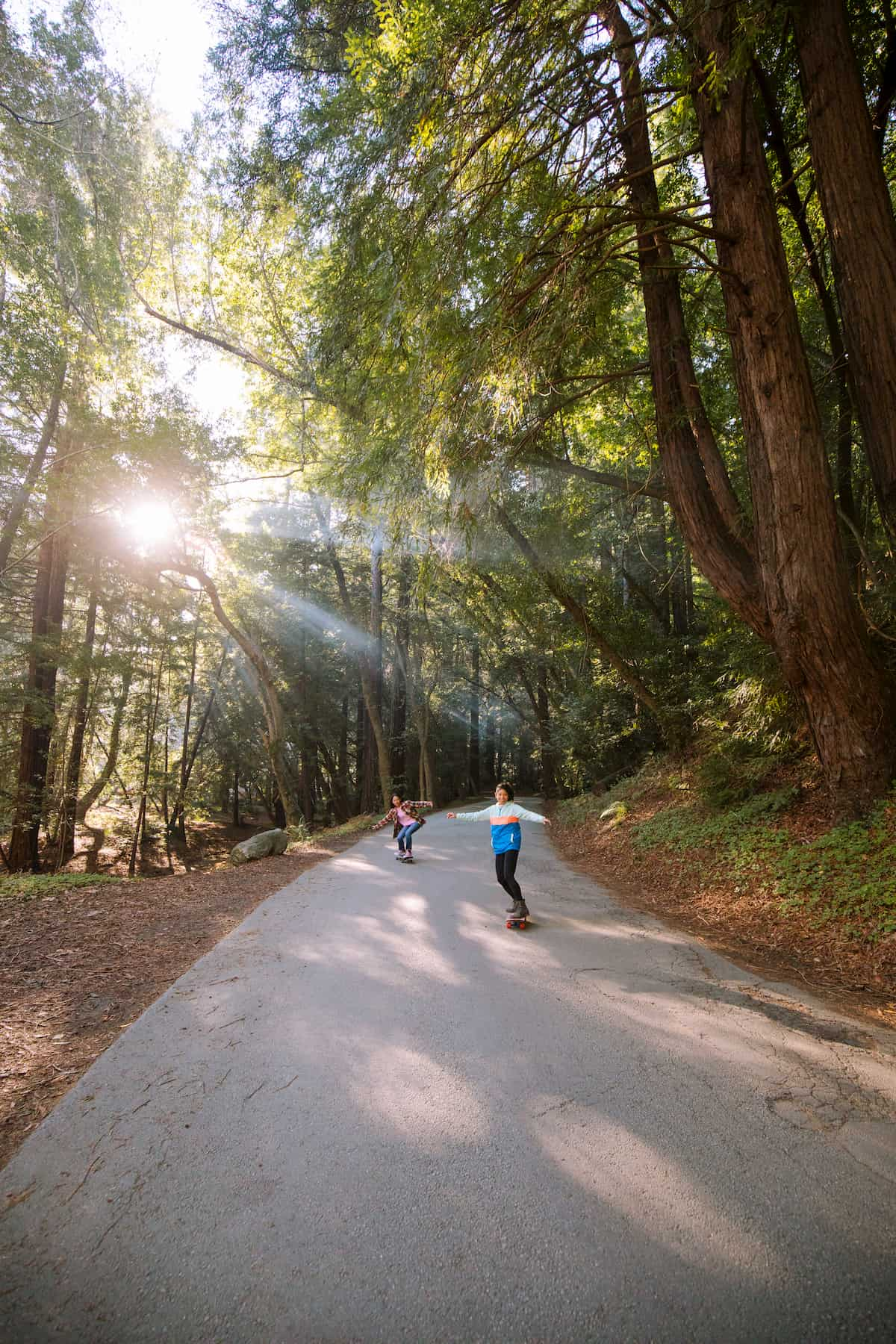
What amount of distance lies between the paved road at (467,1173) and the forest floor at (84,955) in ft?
1.08

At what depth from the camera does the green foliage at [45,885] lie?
7180 millimetres

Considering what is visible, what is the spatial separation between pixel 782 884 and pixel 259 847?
876 cm

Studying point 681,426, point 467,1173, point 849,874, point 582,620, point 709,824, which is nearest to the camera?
point 467,1173

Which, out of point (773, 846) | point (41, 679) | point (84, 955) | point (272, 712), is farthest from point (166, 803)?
point (773, 846)

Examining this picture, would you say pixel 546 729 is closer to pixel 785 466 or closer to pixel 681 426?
pixel 681 426

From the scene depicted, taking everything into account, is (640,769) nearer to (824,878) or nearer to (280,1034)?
(824,878)

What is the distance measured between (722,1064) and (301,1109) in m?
2.09

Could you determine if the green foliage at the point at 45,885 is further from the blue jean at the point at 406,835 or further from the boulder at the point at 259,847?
the blue jean at the point at 406,835

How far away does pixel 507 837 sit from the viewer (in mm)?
5766

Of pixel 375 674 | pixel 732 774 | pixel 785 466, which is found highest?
pixel 375 674

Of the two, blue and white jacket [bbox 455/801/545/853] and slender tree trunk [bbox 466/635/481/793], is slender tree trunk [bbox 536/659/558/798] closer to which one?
slender tree trunk [bbox 466/635/481/793]

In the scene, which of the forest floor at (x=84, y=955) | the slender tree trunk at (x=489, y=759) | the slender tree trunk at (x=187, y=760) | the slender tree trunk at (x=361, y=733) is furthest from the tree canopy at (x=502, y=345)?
the slender tree trunk at (x=489, y=759)

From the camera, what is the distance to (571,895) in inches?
268

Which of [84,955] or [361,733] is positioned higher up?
[361,733]
